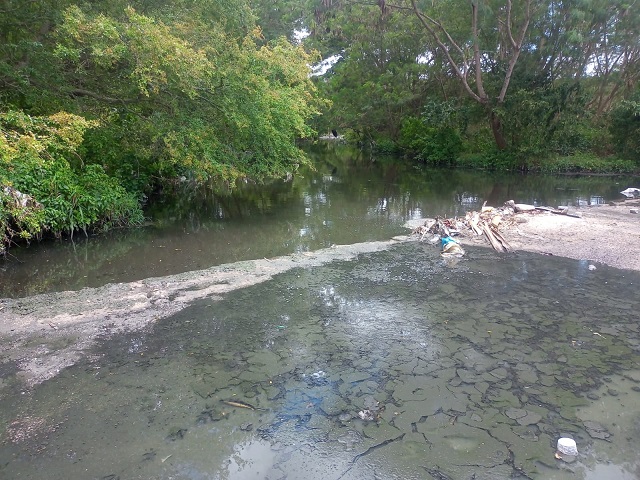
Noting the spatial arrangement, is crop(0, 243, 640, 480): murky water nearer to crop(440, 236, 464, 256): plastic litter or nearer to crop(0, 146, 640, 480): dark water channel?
crop(0, 146, 640, 480): dark water channel

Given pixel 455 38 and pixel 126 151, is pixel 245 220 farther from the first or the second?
pixel 455 38

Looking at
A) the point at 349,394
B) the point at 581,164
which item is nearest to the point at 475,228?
A: the point at 349,394

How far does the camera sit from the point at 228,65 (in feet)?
37.6

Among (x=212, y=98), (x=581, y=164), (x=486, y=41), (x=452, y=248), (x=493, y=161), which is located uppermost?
(x=486, y=41)

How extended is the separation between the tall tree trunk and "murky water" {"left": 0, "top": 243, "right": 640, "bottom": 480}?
72.0 ft

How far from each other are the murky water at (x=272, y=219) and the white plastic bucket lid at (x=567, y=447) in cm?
763

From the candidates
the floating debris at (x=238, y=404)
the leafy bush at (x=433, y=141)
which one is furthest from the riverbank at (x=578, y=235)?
the leafy bush at (x=433, y=141)

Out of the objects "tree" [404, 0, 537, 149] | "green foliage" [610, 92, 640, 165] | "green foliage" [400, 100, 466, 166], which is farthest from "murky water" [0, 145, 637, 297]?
"tree" [404, 0, 537, 149]

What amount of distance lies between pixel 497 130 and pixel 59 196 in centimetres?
2535

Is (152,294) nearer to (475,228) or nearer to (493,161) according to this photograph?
(475,228)

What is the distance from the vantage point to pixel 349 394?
532cm

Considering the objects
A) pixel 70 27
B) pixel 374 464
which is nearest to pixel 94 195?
pixel 70 27

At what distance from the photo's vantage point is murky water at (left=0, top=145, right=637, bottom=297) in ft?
33.0

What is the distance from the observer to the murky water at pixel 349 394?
14.2ft
